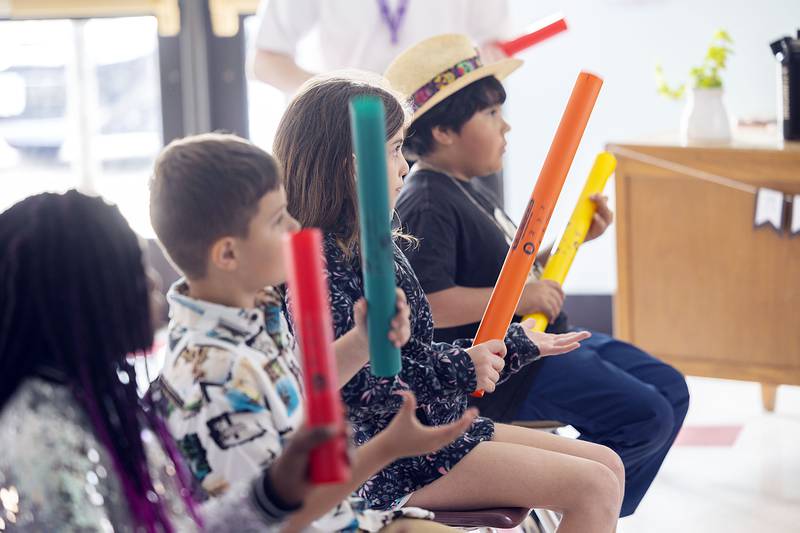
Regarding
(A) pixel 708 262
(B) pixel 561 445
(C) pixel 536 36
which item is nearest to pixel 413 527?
(B) pixel 561 445

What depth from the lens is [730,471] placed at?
116 inches

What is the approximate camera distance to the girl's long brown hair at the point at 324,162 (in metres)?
1.62

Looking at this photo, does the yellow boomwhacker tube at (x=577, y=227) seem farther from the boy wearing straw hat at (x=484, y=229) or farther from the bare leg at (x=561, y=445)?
the bare leg at (x=561, y=445)

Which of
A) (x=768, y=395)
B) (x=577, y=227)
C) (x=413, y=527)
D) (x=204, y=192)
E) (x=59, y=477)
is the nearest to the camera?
(x=59, y=477)

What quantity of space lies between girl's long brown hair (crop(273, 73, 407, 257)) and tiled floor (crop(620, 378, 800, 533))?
4.38 feet

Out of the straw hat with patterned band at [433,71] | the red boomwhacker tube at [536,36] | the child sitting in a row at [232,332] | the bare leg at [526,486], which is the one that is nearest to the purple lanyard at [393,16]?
the red boomwhacker tube at [536,36]

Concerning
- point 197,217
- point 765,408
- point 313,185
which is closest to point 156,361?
point 765,408

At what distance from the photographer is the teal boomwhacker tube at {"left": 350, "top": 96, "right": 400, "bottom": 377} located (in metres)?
1.03

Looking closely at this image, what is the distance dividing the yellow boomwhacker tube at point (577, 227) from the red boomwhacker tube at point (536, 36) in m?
0.67

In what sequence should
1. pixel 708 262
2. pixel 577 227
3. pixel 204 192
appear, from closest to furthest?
1. pixel 204 192
2. pixel 577 227
3. pixel 708 262

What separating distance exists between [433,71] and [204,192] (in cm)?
97

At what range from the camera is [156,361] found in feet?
13.0

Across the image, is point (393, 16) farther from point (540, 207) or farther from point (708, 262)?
point (540, 207)

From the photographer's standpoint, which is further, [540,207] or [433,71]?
[433,71]
